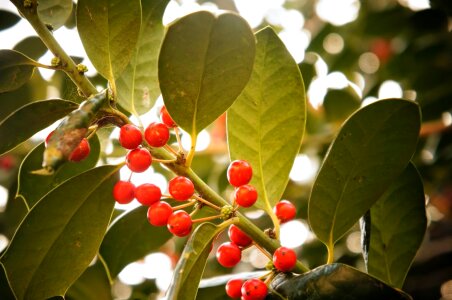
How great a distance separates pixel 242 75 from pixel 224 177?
51.8 inches

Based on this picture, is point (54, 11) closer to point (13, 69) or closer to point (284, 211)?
point (13, 69)

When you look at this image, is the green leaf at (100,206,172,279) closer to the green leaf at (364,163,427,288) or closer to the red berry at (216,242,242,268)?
the red berry at (216,242,242,268)

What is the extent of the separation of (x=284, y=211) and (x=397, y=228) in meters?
0.34

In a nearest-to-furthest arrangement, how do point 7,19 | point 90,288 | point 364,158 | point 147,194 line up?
point 364,158, point 147,194, point 7,19, point 90,288

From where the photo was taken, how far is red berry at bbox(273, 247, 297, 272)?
114 centimetres

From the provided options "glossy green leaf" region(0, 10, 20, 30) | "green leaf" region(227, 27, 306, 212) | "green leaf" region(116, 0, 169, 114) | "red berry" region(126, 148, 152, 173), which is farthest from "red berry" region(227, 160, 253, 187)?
"glossy green leaf" region(0, 10, 20, 30)

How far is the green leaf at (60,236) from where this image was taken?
1.15 meters

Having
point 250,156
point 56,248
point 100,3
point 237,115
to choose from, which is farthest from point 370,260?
point 100,3

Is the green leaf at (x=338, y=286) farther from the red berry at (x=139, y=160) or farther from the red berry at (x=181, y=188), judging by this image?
the red berry at (x=139, y=160)

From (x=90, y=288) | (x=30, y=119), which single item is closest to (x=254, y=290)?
(x=30, y=119)

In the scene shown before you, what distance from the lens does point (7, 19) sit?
5.51 ft

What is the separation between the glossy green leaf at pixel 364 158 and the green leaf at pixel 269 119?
197mm

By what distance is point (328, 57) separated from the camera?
9.36 feet

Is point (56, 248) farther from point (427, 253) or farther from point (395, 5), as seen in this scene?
point (427, 253)
